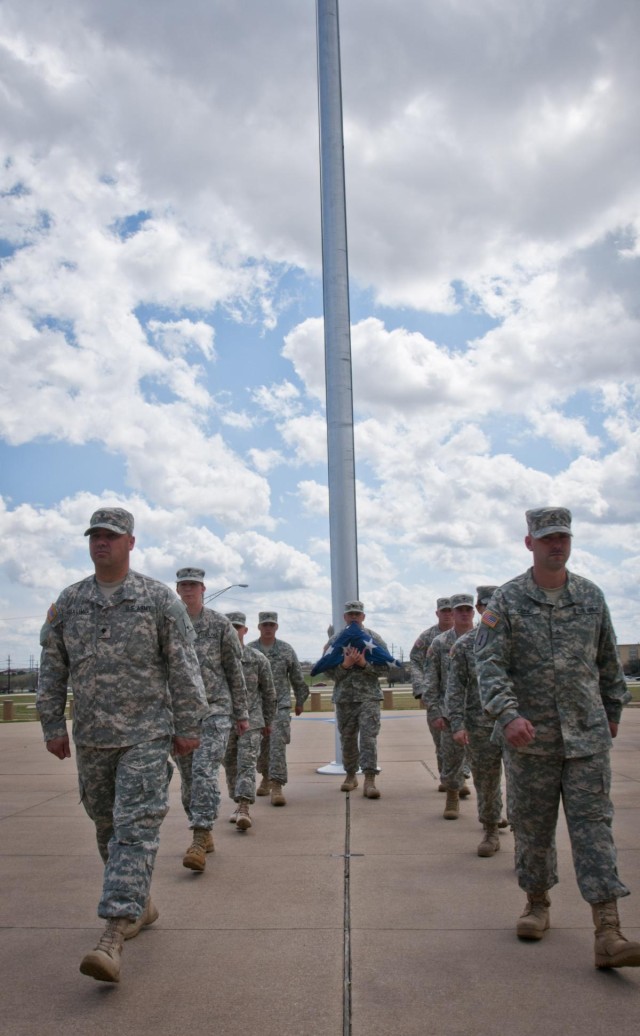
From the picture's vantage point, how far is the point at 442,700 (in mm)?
8594

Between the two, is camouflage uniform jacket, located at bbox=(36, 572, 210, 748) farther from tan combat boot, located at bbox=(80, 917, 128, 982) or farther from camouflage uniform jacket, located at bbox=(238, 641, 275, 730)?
camouflage uniform jacket, located at bbox=(238, 641, 275, 730)

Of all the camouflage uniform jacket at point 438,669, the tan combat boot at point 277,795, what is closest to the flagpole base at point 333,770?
the tan combat boot at point 277,795

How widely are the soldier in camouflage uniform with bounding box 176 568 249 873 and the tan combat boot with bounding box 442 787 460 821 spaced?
2.31 meters

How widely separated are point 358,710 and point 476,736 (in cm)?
282

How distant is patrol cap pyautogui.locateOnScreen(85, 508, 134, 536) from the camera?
4.64m

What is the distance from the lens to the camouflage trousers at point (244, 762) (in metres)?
7.85

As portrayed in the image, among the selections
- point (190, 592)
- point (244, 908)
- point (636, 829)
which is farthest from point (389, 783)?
point (244, 908)

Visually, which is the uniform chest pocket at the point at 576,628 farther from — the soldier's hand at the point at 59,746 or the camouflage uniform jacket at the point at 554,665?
the soldier's hand at the point at 59,746

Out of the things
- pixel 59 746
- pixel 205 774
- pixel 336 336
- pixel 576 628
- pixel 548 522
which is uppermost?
pixel 336 336

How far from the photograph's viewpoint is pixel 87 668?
4.52m

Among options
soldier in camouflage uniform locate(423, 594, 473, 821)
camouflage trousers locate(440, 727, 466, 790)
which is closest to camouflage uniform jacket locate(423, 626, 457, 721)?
soldier in camouflage uniform locate(423, 594, 473, 821)

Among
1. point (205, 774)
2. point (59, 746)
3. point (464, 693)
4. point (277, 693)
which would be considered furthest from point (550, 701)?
point (277, 693)

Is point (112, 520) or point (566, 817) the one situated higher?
point (112, 520)

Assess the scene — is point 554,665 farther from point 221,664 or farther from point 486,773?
point 221,664
